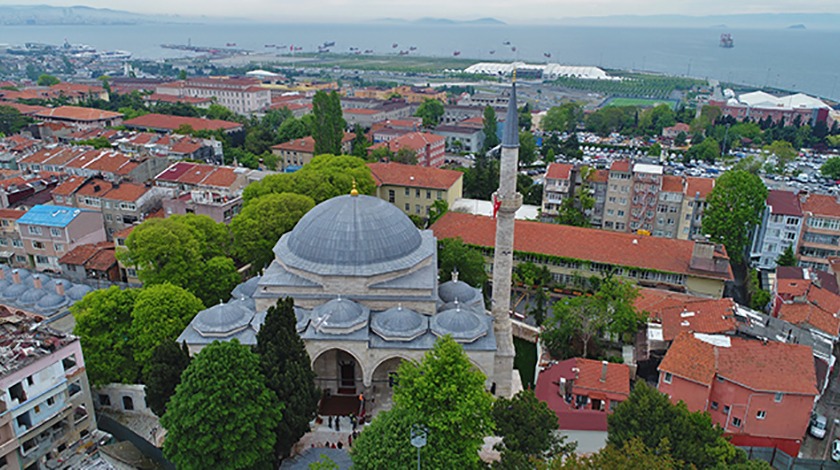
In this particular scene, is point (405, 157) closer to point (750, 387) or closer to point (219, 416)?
point (750, 387)

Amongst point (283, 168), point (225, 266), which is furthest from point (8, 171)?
point (225, 266)

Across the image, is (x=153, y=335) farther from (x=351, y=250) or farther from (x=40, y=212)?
(x=40, y=212)

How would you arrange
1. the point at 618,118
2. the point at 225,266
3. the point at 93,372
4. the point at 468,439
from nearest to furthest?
1. the point at 468,439
2. the point at 93,372
3. the point at 225,266
4. the point at 618,118

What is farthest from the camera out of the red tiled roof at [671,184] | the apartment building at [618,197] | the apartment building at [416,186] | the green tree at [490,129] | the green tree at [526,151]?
the green tree at [490,129]

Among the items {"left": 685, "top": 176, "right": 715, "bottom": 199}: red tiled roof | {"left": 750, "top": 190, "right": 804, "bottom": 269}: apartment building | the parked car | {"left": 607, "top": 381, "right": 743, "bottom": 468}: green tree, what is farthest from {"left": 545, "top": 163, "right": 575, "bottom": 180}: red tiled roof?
{"left": 607, "top": 381, "right": 743, "bottom": 468}: green tree

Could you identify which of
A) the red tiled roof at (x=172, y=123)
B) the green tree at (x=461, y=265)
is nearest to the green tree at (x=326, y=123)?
the red tiled roof at (x=172, y=123)

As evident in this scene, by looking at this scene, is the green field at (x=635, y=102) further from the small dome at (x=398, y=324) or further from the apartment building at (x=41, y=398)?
the apartment building at (x=41, y=398)

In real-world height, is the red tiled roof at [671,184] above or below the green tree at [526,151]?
above
